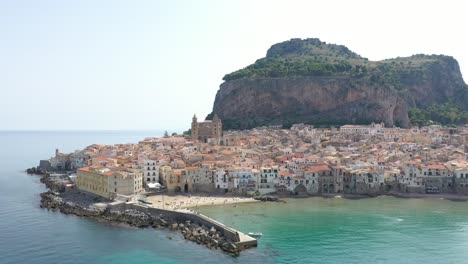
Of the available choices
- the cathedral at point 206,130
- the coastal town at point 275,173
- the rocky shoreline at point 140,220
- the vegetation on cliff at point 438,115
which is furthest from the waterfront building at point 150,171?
the vegetation on cliff at point 438,115

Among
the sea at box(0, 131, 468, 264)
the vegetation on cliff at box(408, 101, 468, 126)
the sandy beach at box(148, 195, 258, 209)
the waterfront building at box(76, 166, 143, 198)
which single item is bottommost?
the sea at box(0, 131, 468, 264)

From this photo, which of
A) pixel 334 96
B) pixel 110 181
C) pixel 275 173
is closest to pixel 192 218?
pixel 110 181

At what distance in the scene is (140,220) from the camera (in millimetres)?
47031

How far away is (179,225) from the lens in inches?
1769

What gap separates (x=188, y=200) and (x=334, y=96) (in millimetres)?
82869

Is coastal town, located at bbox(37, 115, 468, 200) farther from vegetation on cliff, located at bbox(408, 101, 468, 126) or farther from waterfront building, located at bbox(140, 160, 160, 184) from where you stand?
vegetation on cliff, located at bbox(408, 101, 468, 126)

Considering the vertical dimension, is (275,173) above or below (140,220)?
above

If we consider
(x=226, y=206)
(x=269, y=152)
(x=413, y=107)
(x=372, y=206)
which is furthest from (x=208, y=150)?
(x=413, y=107)

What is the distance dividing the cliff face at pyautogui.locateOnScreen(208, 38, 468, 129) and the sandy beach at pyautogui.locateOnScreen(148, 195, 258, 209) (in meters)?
70.6

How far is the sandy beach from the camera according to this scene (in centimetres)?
5356

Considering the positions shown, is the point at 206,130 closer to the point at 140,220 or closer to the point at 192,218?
the point at 140,220

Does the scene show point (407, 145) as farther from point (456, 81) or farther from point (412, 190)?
point (456, 81)

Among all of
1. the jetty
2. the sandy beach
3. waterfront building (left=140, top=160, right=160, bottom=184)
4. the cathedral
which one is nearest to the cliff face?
the cathedral

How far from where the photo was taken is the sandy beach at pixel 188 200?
53.6m
